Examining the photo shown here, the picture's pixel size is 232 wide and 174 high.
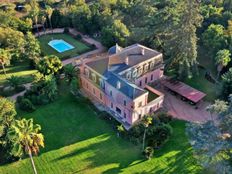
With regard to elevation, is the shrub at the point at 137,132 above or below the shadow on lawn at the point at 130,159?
above

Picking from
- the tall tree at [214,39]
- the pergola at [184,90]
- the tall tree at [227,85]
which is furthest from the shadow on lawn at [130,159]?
the tall tree at [214,39]

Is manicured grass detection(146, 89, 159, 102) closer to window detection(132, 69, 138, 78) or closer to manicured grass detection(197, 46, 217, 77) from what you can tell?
window detection(132, 69, 138, 78)

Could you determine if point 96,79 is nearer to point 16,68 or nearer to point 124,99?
point 124,99

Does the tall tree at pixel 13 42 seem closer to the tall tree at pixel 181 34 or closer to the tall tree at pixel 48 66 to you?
the tall tree at pixel 48 66

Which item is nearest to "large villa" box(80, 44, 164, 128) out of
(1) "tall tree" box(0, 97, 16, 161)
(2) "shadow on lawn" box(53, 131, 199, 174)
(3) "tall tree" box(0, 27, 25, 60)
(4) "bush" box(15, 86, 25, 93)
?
(2) "shadow on lawn" box(53, 131, 199, 174)

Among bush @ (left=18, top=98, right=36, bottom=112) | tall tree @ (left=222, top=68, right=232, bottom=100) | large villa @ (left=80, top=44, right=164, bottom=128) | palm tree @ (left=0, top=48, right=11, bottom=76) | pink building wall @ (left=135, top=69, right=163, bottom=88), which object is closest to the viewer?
large villa @ (left=80, top=44, right=164, bottom=128)

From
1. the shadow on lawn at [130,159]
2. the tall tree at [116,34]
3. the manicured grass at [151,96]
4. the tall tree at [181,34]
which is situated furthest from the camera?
the tall tree at [116,34]

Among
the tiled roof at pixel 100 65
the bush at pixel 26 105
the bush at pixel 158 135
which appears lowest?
the bush at pixel 158 135
